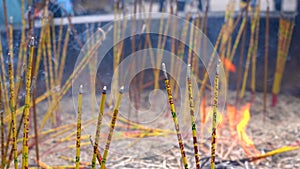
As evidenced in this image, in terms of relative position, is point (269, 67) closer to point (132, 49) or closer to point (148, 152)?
point (132, 49)

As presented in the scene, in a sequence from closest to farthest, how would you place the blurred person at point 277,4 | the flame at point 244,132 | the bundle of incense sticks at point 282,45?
the flame at point 244,132, the bundle of incense sticks at point 282,45, the blurred person at point 277,4

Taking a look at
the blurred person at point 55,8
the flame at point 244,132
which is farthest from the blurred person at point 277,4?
the blurred person at point 55,8

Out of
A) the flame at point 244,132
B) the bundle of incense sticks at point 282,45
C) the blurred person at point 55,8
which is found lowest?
the flame at point 244,132

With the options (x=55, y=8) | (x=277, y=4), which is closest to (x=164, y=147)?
(x=55, y=8)

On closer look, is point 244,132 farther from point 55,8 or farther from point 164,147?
point 55,8

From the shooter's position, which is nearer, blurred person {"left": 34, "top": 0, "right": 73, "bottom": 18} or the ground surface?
the ground surface

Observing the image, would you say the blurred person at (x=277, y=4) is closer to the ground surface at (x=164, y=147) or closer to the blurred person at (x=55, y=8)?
the ground surface at (x=164, y=147)

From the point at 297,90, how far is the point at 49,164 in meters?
1.96

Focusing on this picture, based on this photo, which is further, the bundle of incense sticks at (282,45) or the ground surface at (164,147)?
the bundle of incense sticks at (282,45)

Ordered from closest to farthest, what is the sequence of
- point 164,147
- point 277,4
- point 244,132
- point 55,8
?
point 164,147
point 244,132
point 55,8
point 277,4

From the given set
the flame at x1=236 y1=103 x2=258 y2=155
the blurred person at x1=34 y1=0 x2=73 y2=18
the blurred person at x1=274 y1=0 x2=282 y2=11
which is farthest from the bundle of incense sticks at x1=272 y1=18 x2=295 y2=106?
the blurred person at x1=34 y1=0 x2=73 y2=18

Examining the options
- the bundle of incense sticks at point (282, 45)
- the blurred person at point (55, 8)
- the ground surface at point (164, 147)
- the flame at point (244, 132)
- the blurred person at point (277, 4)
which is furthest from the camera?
the blurred person at point (277, 4)

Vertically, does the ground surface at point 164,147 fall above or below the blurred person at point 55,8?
below

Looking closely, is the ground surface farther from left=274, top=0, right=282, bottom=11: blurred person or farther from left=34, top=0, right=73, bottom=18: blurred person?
left=274, top=0, right=282, bottom=11: blurred person
